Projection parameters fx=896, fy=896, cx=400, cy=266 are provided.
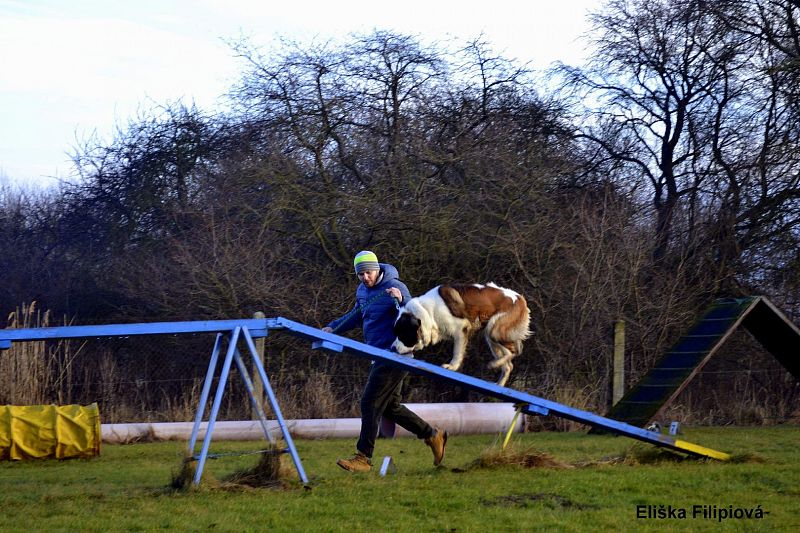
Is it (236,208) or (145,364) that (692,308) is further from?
(145,364)

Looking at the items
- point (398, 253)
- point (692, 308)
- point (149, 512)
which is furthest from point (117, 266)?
point (149, 512)

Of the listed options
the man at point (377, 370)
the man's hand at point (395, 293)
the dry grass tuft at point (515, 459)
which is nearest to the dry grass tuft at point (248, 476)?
the man at point (377, 370)

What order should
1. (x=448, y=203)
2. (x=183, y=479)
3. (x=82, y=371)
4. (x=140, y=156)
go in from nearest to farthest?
(x=183, y=479) → (x=82, y=371) → (x=448, y=203) → (x=140, y=156)

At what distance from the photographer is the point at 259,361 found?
6375mm

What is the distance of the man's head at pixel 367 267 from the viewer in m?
7.05

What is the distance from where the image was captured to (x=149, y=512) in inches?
211

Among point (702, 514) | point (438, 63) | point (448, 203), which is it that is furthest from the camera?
point (438, 63)

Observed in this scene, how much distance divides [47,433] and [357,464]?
145 inches

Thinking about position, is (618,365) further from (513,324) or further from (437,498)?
(437,498)

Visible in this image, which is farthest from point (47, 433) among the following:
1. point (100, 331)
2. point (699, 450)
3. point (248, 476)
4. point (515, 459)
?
point (699, 450)

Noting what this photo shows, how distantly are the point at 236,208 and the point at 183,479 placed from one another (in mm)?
8520

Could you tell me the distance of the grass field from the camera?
5.06 meters

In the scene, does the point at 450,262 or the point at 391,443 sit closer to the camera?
the point at 391,443

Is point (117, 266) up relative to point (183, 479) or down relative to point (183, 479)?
up
